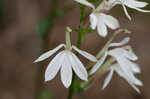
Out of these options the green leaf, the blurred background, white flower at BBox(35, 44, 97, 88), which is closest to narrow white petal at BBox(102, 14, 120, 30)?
white flower at BBox(35, 44, 97, 88)

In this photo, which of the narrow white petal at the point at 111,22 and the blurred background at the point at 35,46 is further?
the blurred background at the point at 35,46

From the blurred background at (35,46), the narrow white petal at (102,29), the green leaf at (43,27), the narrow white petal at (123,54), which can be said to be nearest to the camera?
the narrow white petal at (102,29)

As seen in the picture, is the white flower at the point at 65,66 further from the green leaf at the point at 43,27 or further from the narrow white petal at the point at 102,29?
the green leaf at the point at 43,27

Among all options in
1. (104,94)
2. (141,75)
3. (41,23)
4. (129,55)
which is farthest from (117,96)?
(129,55)

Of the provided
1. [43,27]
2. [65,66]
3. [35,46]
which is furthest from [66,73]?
[35,46]

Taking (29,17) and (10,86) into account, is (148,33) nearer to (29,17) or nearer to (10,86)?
(29,17)

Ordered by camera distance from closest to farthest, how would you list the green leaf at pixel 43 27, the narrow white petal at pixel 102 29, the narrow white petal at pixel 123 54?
the narrow white petal at pixel 102 29 < the narrow white petal at pixel 123 54 < the green leaf at pixel 43 27

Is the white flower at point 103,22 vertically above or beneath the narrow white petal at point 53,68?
above

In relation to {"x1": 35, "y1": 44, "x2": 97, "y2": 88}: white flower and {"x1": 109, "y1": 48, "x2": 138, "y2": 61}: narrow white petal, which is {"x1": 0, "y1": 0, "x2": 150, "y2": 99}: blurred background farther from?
{"x1": 35, "y1": 44, "x2": 97, "y2": 88}: white flower

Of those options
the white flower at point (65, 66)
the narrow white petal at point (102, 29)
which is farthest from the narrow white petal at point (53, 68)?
the narrow white petal at point (102, 29)

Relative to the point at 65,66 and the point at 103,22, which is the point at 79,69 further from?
the point at 103,22
